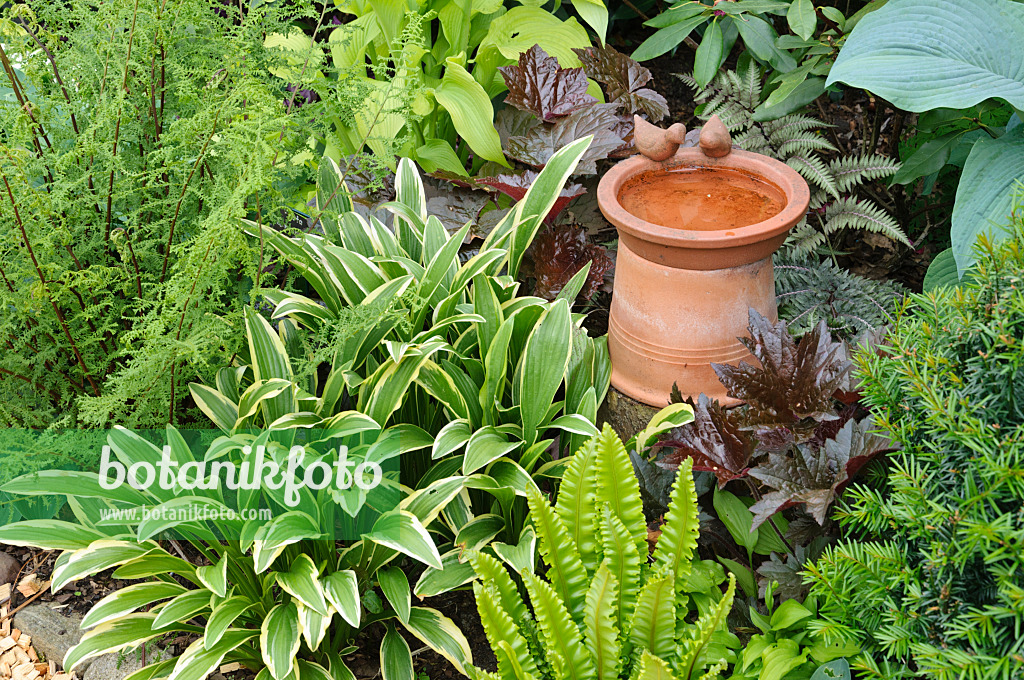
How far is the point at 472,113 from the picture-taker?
2619 mm

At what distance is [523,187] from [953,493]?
151 cm

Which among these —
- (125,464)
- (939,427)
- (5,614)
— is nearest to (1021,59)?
(939,427)

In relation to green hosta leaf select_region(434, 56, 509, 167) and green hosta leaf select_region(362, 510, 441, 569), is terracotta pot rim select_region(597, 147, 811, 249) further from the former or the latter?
green hosta leaf select_region(362, 510, 441, 569)

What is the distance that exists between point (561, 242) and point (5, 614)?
5.74ft

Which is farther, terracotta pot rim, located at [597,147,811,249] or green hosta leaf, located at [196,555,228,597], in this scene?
terracotta pot rim, located at [597,147,811,249]

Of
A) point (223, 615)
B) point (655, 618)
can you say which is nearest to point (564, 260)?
point (655, 618)

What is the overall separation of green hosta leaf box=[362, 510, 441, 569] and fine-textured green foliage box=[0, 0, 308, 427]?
0.51 m

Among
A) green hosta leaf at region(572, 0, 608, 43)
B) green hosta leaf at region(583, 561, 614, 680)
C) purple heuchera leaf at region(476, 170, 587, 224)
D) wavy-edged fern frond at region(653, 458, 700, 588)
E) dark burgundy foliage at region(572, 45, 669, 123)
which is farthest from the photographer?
green hosta leaf at region(572, 0, 608, 43)

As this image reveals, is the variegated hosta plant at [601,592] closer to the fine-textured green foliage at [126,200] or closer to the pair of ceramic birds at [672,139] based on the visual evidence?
the fine-textured green foliage at [126,200]

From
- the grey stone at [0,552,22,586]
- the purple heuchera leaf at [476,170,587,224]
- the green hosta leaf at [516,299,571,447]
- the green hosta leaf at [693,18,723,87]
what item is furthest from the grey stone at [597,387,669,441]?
the grey stone at [0,552,22,586]

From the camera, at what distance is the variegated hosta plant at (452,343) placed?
1815mm

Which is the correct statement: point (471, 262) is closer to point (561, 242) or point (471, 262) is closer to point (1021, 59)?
point (561, 242)

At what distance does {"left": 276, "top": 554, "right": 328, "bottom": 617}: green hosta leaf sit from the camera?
1518mm

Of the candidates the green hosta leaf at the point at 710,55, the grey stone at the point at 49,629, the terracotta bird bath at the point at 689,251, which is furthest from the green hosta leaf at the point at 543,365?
the grey stone at the point at 49,629
